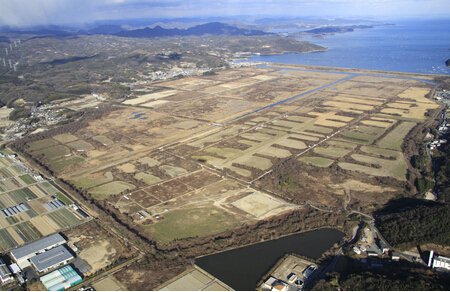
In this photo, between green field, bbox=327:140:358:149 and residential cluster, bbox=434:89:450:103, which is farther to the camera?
residential cluster, bbox=434:89:450:103

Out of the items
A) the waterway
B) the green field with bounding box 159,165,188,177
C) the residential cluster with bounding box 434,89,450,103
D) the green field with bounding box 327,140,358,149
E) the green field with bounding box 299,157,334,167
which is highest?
the residential cluster with bounding box 434,89,450,103

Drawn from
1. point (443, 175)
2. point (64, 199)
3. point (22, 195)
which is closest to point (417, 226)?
point (443, 175)

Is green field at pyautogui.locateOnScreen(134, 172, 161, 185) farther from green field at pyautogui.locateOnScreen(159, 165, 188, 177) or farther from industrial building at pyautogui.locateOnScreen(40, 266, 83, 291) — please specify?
industrial building at pyautogui.locateOnScreen(40, 266, 83, 291)

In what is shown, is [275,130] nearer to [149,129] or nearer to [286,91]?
[149,129]

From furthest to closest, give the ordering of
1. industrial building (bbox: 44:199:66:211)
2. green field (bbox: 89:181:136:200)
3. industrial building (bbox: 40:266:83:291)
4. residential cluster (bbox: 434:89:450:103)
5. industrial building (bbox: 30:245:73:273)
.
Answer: residential cluster (bbox: 434:89:450:103) < green field (bbox: 89:181:136:200) < industrial building (bbox: 44:199:66:211) < industrial building (bbox: 30:245:73:273) < industrial building (bbox: 40:266:83:291)

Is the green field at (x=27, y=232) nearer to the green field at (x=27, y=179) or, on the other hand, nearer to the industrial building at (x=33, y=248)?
the industrial building at (x=33, y=248)

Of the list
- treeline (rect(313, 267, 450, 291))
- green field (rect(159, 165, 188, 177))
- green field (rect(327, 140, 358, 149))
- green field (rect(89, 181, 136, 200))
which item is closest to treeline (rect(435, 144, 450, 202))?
green field (rect(327, 140, 358, 149))
